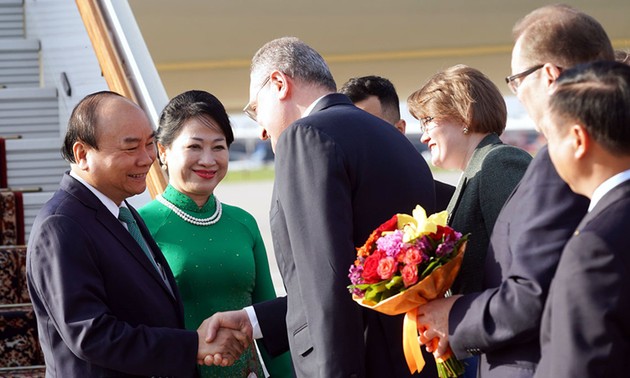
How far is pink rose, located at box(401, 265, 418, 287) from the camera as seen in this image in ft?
7.29

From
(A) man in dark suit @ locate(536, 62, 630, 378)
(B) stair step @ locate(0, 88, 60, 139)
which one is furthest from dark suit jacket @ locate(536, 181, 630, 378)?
(B) stair step @ locate(0, 88, 60, 139)

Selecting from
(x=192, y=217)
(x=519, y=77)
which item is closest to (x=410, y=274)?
(x=519, y=77)

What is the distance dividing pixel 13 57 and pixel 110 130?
3.65 metres

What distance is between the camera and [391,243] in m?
2.28

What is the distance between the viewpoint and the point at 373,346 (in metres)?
2.61

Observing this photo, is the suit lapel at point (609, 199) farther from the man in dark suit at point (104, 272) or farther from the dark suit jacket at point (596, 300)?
the man in dark suit at point (104, 272)

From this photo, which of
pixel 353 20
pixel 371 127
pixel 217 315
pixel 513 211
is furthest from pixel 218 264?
pixel 353 20

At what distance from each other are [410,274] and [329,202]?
352mm

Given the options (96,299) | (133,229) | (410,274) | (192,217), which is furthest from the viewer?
(192,217)

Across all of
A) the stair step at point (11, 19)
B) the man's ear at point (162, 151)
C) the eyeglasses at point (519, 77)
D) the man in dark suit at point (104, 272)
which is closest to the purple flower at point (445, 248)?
the eyeglasses at point (519, 77)

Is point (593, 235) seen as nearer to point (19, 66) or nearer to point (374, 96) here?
point (374, 96)

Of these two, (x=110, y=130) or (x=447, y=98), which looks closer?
(x=110, y=130)

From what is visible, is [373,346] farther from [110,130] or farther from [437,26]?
[437,26]

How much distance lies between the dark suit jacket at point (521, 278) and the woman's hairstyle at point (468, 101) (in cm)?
89
